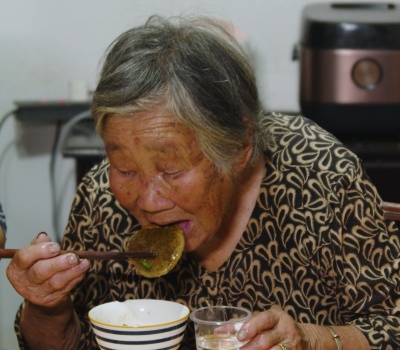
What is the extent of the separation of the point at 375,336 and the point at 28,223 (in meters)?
1.94

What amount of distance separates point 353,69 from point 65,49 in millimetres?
1109

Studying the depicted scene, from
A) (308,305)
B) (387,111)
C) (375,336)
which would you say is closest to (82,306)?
(308,305)

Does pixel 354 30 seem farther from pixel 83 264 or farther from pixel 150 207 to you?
pixel 83 264

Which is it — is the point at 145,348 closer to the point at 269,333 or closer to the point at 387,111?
the point at 269,333

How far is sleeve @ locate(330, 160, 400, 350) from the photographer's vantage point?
1748 mm

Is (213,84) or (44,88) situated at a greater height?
(213,84)

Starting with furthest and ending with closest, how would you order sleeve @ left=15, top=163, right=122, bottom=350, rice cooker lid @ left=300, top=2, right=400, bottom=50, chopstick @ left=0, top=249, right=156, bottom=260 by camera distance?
rice cooker lid @ left=300, top=2, right=400, bottom=50 < sleeve @ left=15, top=163, right=122, bottom=350 < chopstick @ left=0, top=249, right=156, bottom=260

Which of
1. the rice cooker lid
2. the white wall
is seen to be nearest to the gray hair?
the rice cooker lid

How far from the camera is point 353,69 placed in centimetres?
281

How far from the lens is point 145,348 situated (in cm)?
138

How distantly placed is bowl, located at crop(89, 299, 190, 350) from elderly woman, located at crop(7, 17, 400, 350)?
0.11m

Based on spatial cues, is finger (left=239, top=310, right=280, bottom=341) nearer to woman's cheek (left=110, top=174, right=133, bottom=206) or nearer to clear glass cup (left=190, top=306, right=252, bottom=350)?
clear glass cup (left=190, top=306, right=252, bottom=350)

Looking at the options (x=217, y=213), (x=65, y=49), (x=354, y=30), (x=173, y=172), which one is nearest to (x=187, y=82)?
(x=173, y=172)

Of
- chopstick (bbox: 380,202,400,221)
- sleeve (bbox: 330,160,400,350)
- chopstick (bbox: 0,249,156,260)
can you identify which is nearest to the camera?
chopstick (bbox: 380,202,400,221)
